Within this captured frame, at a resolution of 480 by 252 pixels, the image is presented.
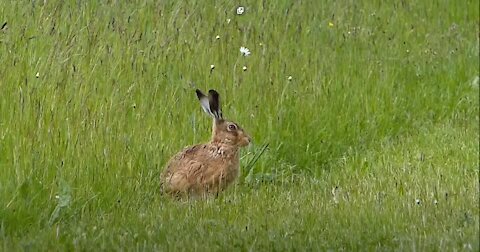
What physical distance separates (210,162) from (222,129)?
30 cm

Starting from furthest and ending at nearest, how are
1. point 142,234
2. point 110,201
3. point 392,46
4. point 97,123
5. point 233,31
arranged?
point 392,46 < point 233,31 < point 97,123 < point 110,201 < point 142,234

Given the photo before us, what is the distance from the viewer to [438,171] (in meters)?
8.07

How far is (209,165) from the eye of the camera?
741cm

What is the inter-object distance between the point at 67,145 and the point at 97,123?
1.34 ft

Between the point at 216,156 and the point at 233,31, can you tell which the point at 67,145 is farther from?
the point at 233,31

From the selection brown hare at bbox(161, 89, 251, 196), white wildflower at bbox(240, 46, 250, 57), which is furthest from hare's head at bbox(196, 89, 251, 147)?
white wildflower at bbox(240, 46, 250, 57)

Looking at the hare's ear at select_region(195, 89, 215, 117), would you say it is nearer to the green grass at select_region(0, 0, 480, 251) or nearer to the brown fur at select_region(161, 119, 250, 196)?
the brown fur at select_region(161, 119, 250, 196)

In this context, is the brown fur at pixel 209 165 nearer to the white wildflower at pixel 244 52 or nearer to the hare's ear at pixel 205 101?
the hare's ear at pixel 205 101

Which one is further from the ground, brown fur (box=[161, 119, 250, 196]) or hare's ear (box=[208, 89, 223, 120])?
hare's ear (box=[208, 89, 223, 120])

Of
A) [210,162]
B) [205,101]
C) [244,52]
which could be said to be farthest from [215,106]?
[244,52]

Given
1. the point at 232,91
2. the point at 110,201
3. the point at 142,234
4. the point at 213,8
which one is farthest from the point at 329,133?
the point at 142,234

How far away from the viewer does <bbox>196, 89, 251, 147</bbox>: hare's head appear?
760 centimetres

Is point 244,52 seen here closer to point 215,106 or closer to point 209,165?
point 215,106

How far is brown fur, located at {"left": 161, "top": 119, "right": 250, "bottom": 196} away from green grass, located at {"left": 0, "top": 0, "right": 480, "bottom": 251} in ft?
0.43
